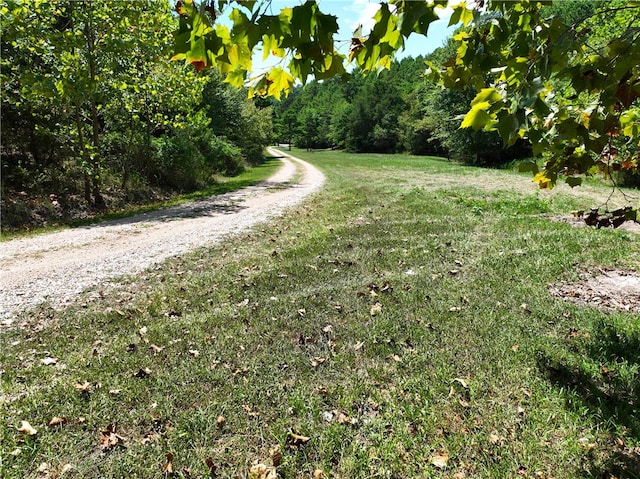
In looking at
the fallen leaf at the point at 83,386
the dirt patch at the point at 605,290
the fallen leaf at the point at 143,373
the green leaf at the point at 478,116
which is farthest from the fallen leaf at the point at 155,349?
the dirt patch at the point at 605,290

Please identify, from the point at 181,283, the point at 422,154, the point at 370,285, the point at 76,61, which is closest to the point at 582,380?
the point at 370,285

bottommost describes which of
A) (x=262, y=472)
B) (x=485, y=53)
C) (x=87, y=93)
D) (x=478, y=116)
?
(x=262, y=472)

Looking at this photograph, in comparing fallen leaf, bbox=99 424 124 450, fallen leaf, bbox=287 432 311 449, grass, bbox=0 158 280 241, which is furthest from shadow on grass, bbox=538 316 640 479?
grass, bbox=0 158 280 241

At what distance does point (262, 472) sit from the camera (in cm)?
260

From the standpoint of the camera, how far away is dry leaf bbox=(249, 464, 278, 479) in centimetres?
257

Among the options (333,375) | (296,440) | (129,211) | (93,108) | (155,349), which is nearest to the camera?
(296,440)

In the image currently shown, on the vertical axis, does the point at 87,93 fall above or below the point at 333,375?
above

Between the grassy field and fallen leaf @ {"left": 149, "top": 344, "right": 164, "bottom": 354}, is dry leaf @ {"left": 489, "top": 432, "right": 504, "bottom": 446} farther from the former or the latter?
fallen leaf @ {"left": 149, "top": 344, "right": 164, "bottom": 354}

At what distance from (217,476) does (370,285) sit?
3.40 meters

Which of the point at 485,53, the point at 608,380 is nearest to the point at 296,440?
the point at 608,380

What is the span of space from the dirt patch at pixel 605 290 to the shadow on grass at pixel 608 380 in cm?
48

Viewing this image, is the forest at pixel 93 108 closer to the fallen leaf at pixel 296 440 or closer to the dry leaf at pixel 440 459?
the dry leaf at pixel 440 459

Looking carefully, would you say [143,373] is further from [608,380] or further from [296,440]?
[608,380]

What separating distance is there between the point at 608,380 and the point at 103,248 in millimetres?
8504
